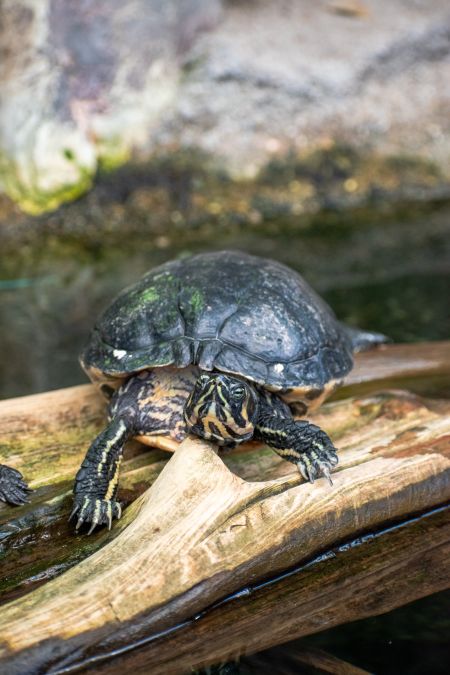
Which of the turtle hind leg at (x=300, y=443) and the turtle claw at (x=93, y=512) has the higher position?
the turtle hind leg at (x=300, y=443)

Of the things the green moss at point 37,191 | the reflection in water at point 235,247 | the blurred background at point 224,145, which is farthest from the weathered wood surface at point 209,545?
the green moss at point 37,191

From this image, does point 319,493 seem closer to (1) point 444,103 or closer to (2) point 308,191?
(2) point 308,191

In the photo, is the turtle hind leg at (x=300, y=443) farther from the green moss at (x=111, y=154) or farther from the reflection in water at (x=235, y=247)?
the green moss at (x=111, y=154)

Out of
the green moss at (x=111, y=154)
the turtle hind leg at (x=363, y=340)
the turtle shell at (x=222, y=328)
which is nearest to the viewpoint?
the turtle shell at (x=222, y=328)

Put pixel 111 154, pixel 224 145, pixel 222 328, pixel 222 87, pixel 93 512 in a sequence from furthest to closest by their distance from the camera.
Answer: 1. pixel 222 87
2. pixel 224 145
3. pixel 111 154
4. pixel 222 328
5. pixel 93 512

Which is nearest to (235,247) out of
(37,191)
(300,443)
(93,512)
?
(37,191)

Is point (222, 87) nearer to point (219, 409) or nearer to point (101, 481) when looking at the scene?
point (219, 409)

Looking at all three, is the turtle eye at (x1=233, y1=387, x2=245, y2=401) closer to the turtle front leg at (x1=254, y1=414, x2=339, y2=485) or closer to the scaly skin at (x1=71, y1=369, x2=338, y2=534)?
the scaly skin at (x1=71, y1=369, x2=338, y2=534)

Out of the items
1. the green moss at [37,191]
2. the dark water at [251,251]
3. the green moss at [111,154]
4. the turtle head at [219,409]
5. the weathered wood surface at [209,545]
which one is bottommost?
the dark water at [251,251]
